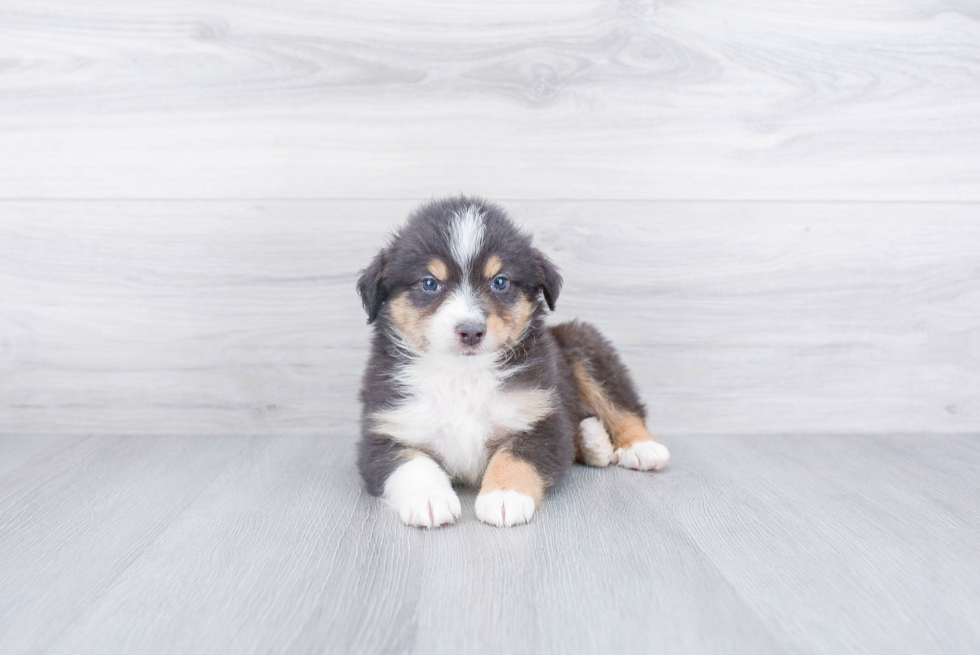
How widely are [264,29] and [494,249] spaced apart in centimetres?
147

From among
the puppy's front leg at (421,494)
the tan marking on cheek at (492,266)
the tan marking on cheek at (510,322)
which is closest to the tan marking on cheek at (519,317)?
the tan marking on cheek at (510,322)

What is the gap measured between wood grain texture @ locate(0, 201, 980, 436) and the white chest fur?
835 millimetres

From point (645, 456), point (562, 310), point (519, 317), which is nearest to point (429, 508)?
point (519, 317)

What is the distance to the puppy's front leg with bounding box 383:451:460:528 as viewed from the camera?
1.86m

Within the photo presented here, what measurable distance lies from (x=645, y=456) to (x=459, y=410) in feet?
2.31

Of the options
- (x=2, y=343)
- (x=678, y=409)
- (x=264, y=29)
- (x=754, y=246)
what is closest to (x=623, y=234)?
(x=754, y=246)

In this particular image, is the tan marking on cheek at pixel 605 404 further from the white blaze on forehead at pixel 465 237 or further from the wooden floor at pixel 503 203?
the white blaze on forehead at pixel 465 237

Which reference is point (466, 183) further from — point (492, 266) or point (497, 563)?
point (497, 563)

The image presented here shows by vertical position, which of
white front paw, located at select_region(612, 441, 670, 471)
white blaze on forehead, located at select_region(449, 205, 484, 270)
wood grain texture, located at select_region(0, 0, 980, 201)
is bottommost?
white front paw, located at select_region(612, 441, 670, 471)

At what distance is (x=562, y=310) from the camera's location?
9.71ft

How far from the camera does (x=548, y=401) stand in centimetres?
218

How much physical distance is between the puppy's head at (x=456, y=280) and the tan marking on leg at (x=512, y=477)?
320 mm

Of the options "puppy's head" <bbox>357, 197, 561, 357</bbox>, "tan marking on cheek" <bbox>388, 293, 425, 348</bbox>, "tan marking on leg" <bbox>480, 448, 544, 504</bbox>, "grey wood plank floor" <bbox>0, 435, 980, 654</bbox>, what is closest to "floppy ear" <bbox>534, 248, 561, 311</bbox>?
"puppy's head" <bbox>357, 197, 561, 357</bbox>

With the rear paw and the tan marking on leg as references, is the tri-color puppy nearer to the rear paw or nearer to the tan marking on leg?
the tan marking on leg
